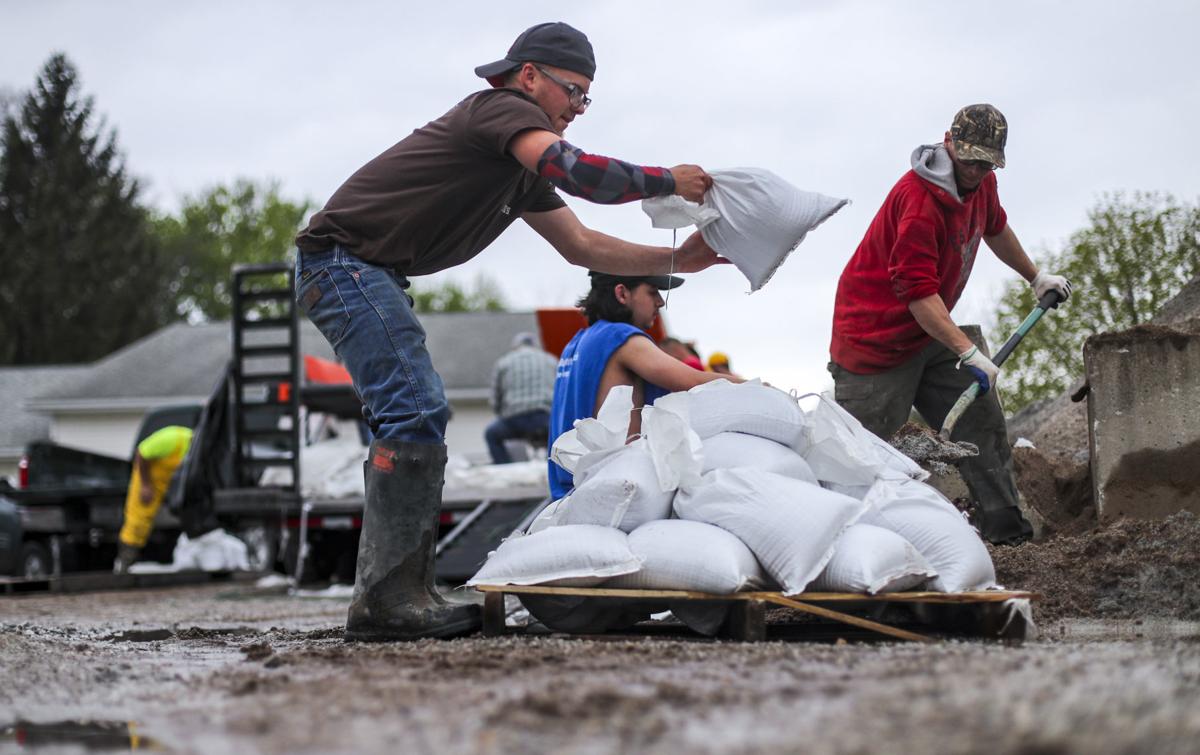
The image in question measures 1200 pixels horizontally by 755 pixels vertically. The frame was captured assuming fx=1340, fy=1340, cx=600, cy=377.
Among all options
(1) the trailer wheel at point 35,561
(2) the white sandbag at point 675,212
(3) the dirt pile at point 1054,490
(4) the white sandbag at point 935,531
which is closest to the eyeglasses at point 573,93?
(2) the white sandbag at point 675,212

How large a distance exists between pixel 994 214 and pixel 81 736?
4.32 meters

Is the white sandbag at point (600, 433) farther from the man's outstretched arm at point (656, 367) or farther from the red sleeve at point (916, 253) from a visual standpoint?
the red sleeve at point (916, 253)

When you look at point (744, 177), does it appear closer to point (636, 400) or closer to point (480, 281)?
point (636, 400)

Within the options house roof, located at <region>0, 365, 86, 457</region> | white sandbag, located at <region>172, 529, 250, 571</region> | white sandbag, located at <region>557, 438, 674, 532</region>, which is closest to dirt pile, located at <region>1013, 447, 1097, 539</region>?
white sandbag, located at <region>557, 438, 674, 532</region>

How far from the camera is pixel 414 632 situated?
3.95 metres

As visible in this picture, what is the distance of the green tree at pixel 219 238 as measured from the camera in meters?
48.5

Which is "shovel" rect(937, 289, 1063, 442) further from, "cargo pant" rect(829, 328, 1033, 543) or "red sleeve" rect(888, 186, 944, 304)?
"red sleeve" rect(888, 186, 944, 304)

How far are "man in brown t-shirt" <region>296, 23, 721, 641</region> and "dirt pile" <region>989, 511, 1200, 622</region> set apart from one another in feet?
6.19

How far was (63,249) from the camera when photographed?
40.5m

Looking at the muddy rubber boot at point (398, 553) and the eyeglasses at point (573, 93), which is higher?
the eyeglasses at point (573, 93)

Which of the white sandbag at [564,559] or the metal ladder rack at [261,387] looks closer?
the white sandbag at [564,559]

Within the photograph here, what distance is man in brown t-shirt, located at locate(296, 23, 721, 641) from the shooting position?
3967 mm

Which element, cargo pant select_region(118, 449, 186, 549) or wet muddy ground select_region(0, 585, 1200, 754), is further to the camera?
cargo pant select_region(118, 449, 186, 549)

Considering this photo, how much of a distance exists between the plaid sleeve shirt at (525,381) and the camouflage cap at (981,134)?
222 inches
